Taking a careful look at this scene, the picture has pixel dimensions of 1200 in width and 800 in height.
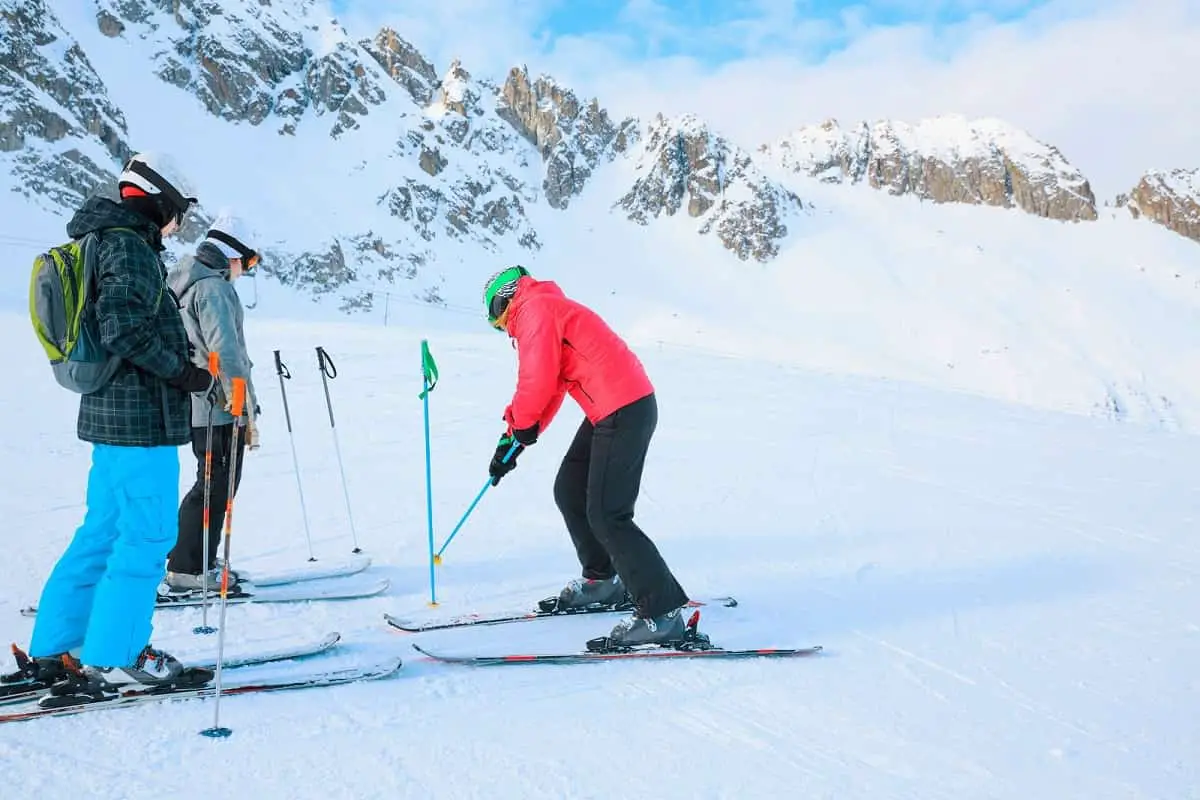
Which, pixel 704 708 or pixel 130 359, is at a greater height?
pixel 130 359

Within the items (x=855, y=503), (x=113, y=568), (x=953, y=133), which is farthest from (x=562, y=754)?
(x=953, y=133)

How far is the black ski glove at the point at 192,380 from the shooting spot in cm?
316

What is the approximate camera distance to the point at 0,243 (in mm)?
37500

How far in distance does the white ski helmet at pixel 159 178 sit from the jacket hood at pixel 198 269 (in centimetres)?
134

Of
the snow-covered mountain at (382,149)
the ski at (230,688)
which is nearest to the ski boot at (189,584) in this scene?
the ski at (230,688)

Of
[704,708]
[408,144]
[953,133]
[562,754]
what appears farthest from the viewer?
[953,133]

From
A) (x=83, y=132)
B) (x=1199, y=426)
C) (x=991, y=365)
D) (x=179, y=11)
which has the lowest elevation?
(x=1199, y=426)

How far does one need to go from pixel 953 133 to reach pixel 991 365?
62.1 meters

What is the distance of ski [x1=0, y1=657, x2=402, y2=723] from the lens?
2988 millimetres

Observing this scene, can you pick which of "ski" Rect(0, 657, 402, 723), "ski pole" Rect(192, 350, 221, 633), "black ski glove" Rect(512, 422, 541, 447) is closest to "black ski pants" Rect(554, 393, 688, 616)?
"black ski glove" Rect(512, 422, 541, 447)

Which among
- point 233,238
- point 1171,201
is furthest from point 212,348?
point 1171,201

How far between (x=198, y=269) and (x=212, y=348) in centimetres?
47

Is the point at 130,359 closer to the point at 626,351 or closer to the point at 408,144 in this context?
the point at 626,351

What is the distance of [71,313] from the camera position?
9.77ft
